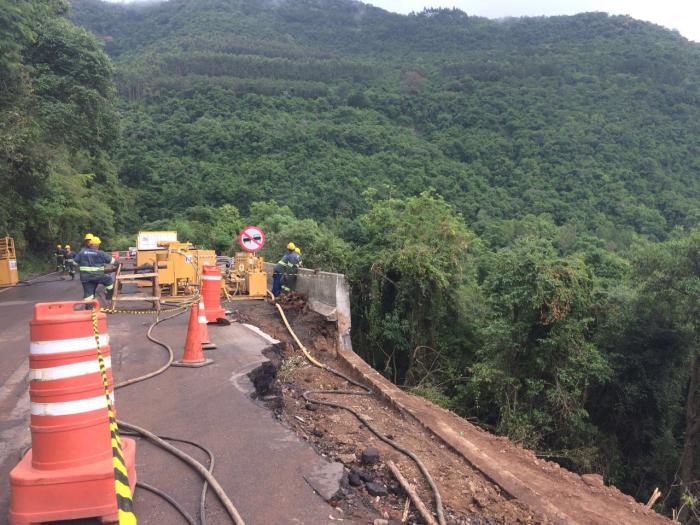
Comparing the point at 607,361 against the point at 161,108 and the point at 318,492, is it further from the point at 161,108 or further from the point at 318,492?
the point at 161,108

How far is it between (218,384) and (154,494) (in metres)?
2.95

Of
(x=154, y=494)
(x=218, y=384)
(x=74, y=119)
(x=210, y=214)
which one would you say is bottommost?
(x=210, y=214)

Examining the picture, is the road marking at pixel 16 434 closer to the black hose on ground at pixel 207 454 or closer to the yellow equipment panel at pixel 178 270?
the black hose on ground at pixel 207 454

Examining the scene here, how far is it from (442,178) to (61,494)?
64.8 metres

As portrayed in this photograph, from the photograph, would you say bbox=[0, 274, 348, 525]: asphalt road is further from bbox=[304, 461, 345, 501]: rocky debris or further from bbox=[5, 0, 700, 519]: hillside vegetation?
bbox=[5, 0, 700, 519]: hillside vegetation

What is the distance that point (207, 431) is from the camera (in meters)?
5.32

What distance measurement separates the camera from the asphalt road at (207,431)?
3.90 meters

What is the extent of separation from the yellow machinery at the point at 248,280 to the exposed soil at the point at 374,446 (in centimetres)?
492

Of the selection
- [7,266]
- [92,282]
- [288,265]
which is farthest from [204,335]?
[7,266]

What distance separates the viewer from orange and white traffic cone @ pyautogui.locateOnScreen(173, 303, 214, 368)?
25.3ft

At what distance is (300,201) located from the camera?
59.6 meters

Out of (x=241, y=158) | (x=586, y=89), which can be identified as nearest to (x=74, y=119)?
(x=241, y=158)

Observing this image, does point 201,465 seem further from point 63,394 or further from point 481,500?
point 481,500

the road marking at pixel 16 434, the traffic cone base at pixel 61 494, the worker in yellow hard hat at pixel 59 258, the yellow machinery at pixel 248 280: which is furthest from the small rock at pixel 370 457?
the worker in yellow hard hat at pixel 59 258
